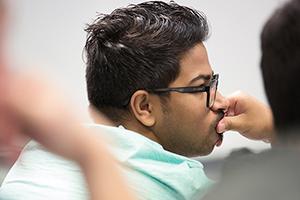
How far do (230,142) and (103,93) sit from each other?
72cm

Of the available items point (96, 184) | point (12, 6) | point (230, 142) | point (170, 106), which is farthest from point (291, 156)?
point (230, 142)

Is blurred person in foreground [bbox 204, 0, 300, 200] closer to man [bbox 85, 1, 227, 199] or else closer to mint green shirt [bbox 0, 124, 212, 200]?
mint green shirt [bbox 0, 124, 212, 200]

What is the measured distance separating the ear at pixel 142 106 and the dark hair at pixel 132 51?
15 mm

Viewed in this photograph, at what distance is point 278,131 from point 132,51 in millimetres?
729

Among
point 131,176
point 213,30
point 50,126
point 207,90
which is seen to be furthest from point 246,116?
point 50,126

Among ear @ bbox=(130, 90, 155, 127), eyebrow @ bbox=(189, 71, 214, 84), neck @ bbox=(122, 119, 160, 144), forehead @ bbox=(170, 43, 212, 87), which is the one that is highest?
forehead @ bbox=(170, 43, 212, 87)

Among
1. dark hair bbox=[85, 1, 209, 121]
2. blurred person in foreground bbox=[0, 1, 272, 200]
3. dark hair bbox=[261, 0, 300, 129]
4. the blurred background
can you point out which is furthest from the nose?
the blurred background

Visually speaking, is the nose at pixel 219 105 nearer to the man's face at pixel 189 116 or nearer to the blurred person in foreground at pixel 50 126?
the man's face at pixel 189 116

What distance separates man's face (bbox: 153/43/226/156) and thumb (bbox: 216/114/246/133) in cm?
2

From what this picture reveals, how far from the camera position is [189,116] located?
1.35 metres

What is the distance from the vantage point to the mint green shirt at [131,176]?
45.5 inches

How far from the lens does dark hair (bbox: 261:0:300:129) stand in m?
0.64

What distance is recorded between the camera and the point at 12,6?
15.8 inches

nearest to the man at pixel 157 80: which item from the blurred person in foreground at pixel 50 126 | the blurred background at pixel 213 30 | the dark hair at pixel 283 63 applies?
the dark hair at pixel 283 63
